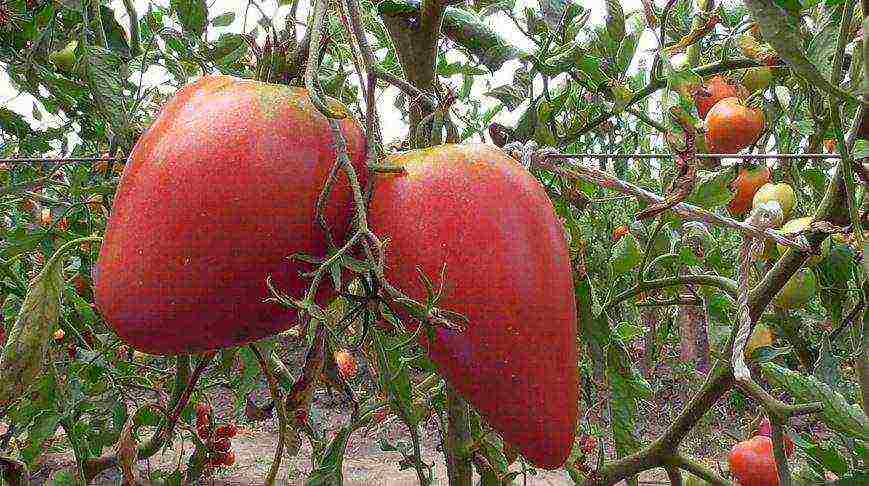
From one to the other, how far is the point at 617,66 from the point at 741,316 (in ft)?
0.77

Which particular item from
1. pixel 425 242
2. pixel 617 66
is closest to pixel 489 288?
pixel 425 242

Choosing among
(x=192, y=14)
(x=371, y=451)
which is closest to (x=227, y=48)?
(x=192, y=14)

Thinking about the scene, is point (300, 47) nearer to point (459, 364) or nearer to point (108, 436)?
point (459, 364)

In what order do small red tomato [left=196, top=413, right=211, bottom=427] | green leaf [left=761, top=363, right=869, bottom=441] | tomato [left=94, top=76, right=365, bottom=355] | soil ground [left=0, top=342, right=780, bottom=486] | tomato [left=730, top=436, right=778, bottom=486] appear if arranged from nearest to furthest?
tomato [left=94, top=76, right=365, bottom=355] < green leaf [left=761, top=363, right=869, bottom=441] < tomato [left=730, top=436, right=778, bottom=486] < small red tomato [left=196, top=413, right=211, bottom=427] < soil ground [left=0, top=342, right=780, bottom=486]

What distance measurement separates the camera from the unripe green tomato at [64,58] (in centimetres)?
70

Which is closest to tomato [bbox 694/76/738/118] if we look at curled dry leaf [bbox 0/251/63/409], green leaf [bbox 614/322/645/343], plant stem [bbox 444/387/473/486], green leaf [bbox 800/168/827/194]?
green leaf [bbox 800/168/827/194]

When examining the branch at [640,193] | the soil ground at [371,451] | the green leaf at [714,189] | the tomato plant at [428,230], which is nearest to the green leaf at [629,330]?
the tomato plant at [428,230]

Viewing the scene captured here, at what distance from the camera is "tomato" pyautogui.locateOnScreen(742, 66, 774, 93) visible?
79 centimetres

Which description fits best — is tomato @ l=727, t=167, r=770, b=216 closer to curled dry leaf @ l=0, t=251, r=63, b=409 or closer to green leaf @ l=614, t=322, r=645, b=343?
green leaf @ l=614, t=322, r=645, b=343

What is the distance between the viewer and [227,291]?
12.3 inches

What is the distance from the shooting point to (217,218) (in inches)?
11.9

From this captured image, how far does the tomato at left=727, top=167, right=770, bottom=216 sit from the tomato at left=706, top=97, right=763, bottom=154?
6 centimetres

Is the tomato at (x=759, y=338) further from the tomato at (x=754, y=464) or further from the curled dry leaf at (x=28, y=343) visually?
the curled dry leaf at (x=28, y=343)

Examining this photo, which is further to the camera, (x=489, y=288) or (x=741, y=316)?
(x=741, y=316)
